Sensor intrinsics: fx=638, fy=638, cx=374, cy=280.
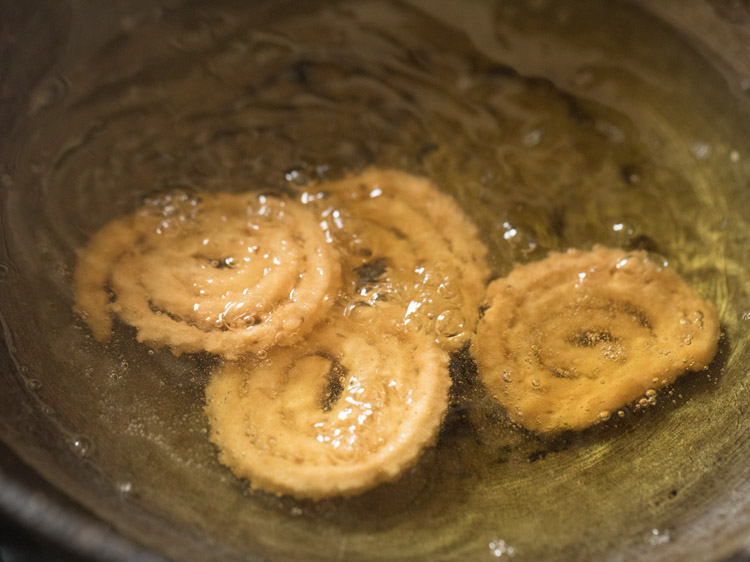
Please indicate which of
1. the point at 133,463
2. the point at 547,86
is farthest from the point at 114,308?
the point at 547,86

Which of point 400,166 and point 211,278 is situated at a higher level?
point 400,166

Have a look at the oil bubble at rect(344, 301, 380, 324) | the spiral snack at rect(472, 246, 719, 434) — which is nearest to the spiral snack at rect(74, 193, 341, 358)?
the oil bubble at rect(344, 301, 380, 324)

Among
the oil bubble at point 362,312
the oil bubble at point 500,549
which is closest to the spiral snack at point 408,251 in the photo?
the oil bubble at point 362,312

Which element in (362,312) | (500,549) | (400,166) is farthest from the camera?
(400,166)

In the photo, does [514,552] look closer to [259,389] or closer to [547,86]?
[259,389]

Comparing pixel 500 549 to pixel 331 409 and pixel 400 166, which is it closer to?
pixel 331 409

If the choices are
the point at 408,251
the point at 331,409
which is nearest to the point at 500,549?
the point at 331,409

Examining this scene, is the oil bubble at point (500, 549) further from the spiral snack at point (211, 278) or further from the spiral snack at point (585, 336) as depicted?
the spiral snack at point (211, 278)
